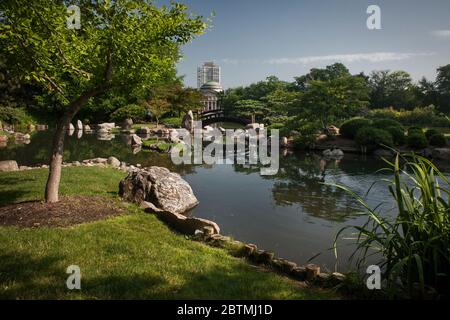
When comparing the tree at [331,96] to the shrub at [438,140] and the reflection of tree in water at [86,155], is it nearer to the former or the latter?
the shrub at [438,140]

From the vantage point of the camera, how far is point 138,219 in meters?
6.79

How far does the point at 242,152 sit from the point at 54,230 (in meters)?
19.0

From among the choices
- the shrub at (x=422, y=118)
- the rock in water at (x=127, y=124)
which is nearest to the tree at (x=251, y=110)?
the rock in water at (x=127, y=124)

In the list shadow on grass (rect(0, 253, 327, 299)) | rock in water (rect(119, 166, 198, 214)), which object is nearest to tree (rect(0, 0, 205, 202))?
rock in water (rect(119, 166, 198, 214))

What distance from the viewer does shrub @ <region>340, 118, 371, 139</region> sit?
25062 mm

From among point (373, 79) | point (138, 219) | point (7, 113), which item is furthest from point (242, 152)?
point (373, 79)

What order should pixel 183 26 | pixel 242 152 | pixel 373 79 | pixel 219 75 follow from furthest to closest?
pixel 219 75 → pixel 373 79 → pixel 242 152 → pixel 183 26

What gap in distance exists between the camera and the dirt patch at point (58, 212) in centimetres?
600

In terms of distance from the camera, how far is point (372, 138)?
22.6m

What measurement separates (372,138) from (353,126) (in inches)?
122

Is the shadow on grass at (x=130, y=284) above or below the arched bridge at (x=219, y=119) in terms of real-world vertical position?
below

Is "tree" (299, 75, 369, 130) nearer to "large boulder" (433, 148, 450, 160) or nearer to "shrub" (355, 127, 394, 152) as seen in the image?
"shrub" (355, 127, 394, 152)

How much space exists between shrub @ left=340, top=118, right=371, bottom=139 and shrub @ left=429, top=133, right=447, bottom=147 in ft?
13.8
